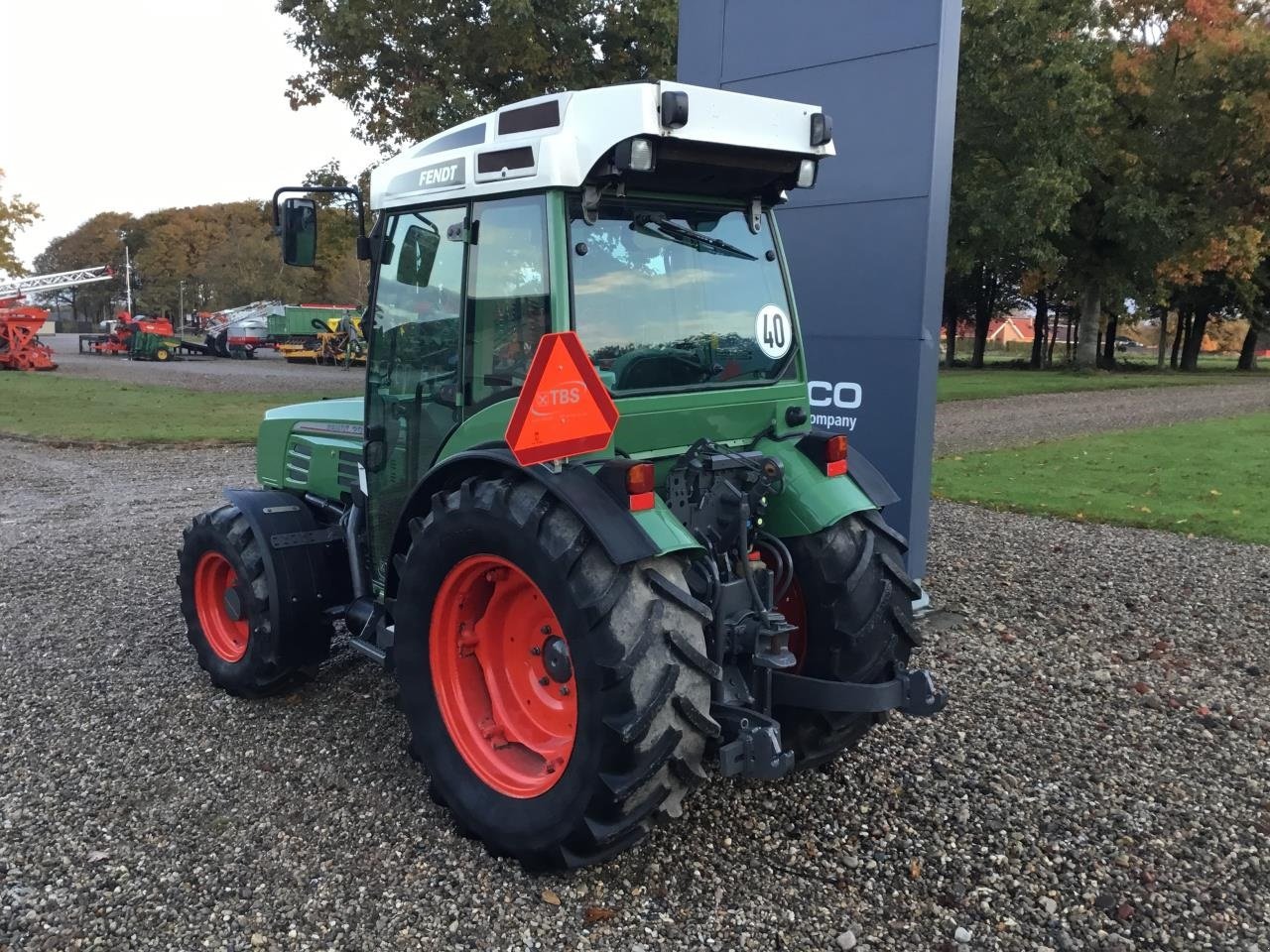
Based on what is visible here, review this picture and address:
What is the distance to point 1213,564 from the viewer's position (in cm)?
757

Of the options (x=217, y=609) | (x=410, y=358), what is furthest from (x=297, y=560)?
(x=410, y=358)

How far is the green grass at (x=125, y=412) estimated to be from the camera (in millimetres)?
14609

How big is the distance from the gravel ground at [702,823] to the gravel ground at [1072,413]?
9.16m

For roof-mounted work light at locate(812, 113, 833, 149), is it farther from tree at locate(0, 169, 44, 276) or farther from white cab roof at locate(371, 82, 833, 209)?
tree at locate(0, 169, 44, 276)

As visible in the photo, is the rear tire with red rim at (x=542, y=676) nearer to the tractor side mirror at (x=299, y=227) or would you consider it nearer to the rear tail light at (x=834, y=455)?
the rear tail light at (x=834, y=455)

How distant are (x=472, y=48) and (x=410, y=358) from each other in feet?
47.5

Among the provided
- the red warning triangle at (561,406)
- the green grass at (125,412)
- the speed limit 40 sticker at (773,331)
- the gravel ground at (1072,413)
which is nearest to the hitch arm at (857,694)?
the red warning triangle at (561,406)

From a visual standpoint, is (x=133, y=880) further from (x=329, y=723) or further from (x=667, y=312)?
(x=667, y=312)

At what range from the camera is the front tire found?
→ 11.8ft

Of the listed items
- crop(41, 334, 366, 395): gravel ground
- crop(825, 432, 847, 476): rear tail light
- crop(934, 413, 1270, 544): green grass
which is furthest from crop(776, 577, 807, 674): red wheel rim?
crop(41, 334, 366, 395): gravel ground

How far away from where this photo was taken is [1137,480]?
11250 millimetres

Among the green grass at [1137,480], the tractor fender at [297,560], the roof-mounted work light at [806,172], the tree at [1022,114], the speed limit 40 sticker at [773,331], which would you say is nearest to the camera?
the roof-mounted work light at [806,172]

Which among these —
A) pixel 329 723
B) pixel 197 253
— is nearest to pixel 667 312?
pixel 329 723

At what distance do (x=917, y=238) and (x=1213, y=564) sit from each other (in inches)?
152
